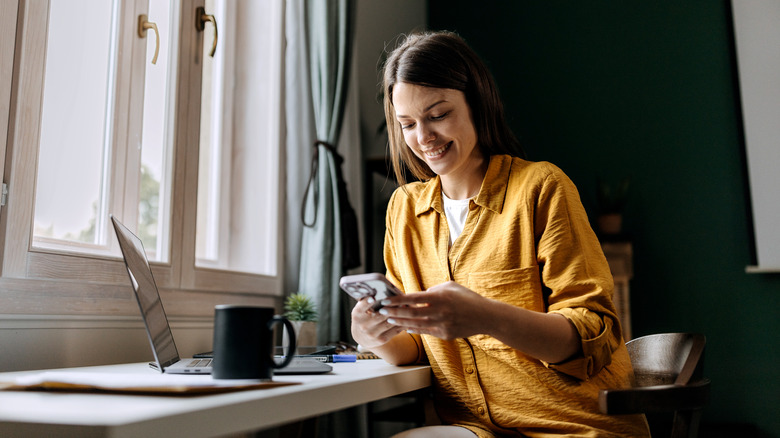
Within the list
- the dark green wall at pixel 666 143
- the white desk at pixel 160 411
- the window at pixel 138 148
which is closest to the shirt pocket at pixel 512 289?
the white desk at pixel 160 411

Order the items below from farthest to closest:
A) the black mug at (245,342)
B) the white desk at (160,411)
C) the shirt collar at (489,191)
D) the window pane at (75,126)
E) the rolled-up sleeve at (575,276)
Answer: the window pane at (75,126), the shirt collar at (489,191), the rolled-up sleeve at (575,276), the black mug at (245,342), the white desk at (160,411)

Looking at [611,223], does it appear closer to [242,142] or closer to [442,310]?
[242,142]

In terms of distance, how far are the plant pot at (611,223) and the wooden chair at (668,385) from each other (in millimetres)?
1830

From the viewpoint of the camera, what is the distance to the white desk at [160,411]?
18.8 inches

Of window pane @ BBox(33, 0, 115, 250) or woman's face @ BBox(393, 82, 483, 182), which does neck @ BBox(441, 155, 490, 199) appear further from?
window pane @ BBox(33, 0, 115, 250)

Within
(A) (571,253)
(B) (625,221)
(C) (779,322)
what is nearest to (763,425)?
(C) (779,322)

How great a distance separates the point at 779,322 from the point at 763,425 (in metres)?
0.49

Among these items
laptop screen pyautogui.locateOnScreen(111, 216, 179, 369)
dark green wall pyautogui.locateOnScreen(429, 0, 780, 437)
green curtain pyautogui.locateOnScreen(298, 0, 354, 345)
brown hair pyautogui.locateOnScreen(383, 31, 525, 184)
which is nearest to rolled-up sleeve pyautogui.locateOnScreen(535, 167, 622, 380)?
brown hair pyautogui.locateOnScreen(383, 31, 525, 184)

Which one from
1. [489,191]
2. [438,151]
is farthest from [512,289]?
[438,151]

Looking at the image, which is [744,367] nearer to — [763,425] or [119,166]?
[763,425]

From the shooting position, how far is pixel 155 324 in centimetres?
92

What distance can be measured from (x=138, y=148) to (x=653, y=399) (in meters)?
1.26

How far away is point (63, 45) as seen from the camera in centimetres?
131

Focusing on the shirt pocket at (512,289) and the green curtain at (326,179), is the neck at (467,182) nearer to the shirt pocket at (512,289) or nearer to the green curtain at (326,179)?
the shirt pocket at (512,289)
